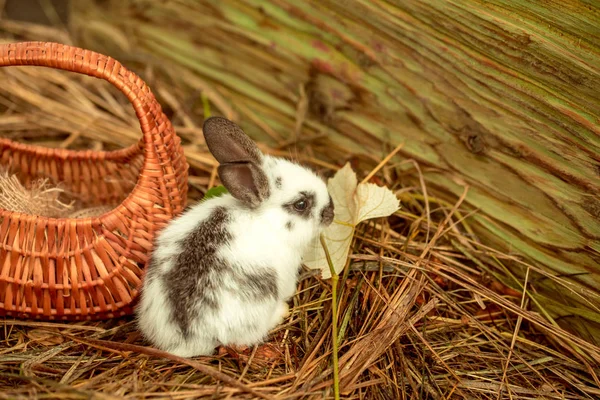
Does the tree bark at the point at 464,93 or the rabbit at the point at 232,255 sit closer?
the rabbit at the point at 232,255

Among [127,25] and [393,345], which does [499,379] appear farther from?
[127,25]

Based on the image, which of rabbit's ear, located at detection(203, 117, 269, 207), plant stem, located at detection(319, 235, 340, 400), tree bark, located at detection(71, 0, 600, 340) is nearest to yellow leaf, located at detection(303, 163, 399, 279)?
plant stem, located at detection(319, 235, 340, 400)

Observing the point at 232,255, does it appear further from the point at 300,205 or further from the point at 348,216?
the point at 348,216

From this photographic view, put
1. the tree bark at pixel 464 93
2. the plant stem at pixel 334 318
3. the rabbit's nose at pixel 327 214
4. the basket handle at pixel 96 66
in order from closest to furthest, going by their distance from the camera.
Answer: the plant stem at pixel 334 318 → the basket handle at pixel 96 66 → the tree bark at pixel 464 93 → the rabbit's nose at pixel 327 214

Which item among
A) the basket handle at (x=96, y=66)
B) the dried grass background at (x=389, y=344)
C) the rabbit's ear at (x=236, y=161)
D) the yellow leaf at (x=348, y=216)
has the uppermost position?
the basket handle at (x=96, y=66)

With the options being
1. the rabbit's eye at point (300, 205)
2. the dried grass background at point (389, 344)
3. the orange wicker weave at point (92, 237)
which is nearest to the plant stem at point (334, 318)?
the dried grass background at point (389, 344)

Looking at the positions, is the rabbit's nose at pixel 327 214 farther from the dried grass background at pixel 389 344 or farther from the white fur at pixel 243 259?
the dried grass background at pixel 389 344
